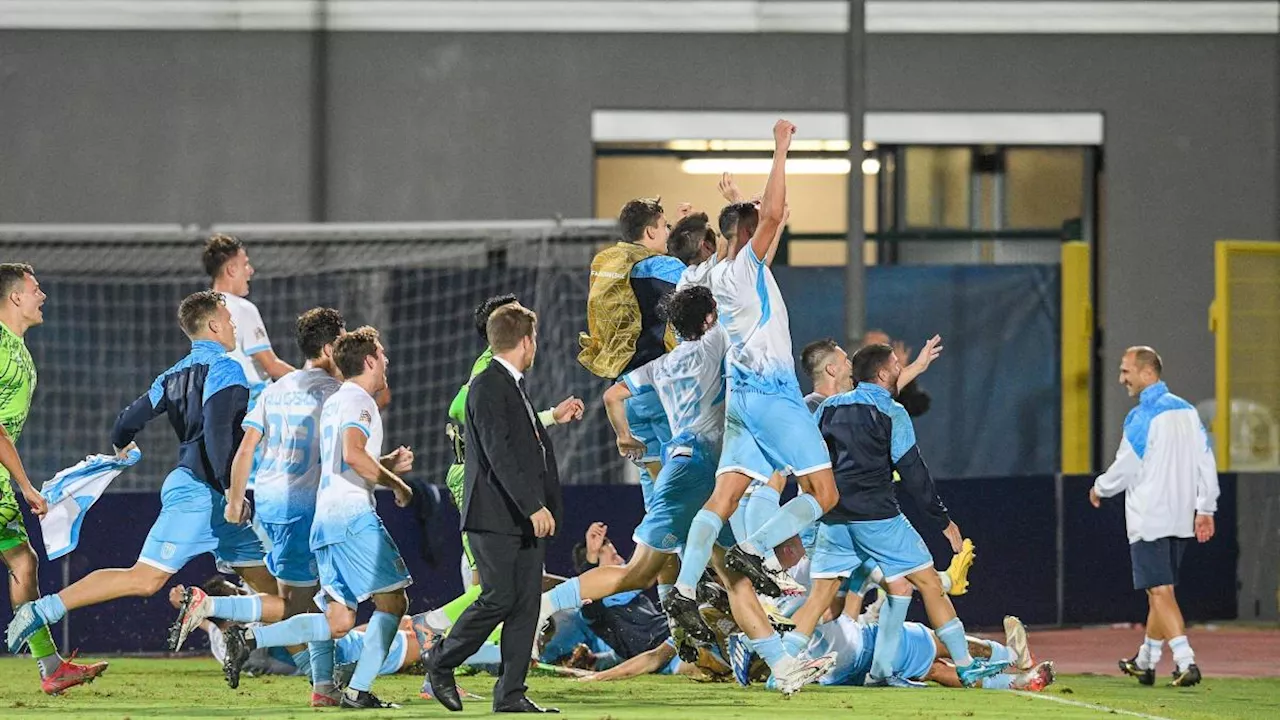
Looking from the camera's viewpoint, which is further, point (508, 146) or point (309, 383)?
point (508, 146)

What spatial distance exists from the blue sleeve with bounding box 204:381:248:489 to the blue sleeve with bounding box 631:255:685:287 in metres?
2.26

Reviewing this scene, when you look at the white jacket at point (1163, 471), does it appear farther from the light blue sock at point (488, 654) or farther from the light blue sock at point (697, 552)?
the light blue sock at point (488, 654)

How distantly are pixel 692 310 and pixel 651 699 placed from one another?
1973 mm

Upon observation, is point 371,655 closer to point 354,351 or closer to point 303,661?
point 354,351

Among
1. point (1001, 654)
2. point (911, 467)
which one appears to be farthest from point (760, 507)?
point (1001, 654)

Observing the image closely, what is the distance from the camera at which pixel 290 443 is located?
11.0 meters

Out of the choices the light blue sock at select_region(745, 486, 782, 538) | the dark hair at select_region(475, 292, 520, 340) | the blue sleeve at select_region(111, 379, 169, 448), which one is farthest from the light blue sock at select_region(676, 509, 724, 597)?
the blue sleeve at select_region(111, 379, 169, 448)

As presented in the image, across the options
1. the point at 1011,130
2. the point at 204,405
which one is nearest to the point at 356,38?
the point at 1011,130

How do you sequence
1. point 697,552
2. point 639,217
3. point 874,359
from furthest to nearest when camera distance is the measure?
point 874,359
point 639,217
point 697,552

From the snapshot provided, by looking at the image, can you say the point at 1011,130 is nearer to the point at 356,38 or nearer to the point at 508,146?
the point at 508,146

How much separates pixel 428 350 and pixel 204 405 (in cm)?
695

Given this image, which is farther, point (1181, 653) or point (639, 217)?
point (1181, 653)

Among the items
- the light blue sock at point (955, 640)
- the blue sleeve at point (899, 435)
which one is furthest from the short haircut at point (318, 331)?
the light blue sock at point (955, 640)

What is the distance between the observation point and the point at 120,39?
19.8 m
